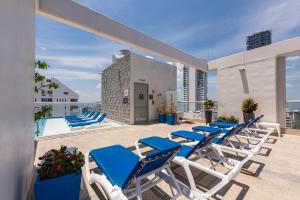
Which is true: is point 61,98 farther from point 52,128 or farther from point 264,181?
point 264,181

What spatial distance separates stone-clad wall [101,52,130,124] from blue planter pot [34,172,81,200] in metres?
6.30

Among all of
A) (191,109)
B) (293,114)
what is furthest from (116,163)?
(191,109)

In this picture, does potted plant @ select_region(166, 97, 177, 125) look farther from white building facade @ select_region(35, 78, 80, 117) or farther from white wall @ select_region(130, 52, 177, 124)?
white building facade @ select_region(35, 78, 80, 117)

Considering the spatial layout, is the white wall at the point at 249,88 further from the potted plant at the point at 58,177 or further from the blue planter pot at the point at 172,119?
the potted plant at the point at 58,177

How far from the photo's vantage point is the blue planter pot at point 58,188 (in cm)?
149

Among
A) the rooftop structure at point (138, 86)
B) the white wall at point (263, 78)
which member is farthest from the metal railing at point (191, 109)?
the white wall at point (263, 78)

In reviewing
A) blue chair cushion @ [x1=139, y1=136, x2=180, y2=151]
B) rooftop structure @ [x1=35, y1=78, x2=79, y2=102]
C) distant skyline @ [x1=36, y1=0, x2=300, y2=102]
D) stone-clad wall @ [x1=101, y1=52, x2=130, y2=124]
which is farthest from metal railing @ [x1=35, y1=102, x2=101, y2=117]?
rooftop structure @ [x1=35, y1=78, x2=79, y2=102]

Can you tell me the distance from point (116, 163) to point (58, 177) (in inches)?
28.0

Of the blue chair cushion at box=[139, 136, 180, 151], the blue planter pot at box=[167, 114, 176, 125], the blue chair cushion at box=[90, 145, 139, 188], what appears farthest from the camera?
the blue planter pot at box=[167, 114, 176, 125]

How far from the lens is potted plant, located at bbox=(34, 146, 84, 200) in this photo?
4.95ft

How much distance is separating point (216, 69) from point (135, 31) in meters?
5.27

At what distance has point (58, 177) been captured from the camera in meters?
1.58

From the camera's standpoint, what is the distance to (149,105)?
338 inches

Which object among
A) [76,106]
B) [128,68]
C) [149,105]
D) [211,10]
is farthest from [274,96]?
[76,106]
